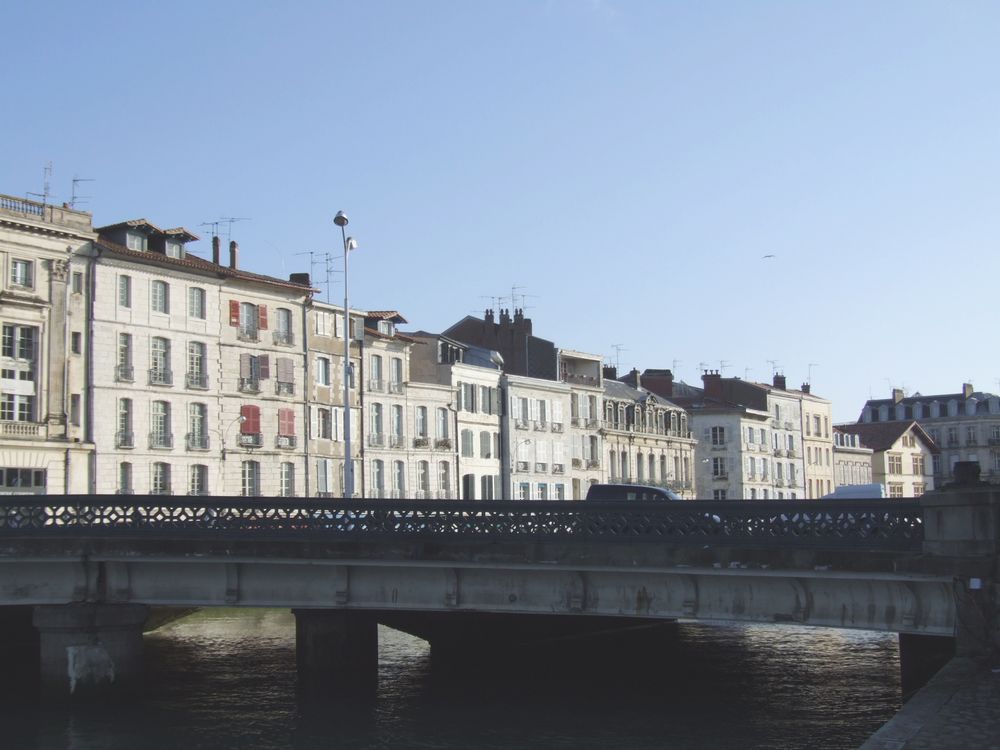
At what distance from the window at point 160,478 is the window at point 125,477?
104cm

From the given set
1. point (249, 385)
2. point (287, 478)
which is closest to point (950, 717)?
point (249, 385)

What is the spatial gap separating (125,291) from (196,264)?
14.1 feet

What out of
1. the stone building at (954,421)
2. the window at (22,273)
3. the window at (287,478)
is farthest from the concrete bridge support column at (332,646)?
the stone building at (954,421)

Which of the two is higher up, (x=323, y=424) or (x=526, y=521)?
(x=323, y=424)

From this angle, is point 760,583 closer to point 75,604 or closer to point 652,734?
point 652,734

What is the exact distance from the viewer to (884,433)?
144 metres

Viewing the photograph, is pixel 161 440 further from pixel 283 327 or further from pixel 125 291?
pixel 283 327

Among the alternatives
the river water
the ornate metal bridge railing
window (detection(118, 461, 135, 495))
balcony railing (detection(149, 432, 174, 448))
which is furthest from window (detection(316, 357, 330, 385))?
the ornate metal bridge railing

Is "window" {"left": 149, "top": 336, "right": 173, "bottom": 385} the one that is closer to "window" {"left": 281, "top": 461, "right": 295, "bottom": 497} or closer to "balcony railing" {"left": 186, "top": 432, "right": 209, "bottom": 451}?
"balcony railing" {"left": 186, "top": 432, "right": 209, "bottom": 451}

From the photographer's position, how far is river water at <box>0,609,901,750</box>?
2677 centimetres

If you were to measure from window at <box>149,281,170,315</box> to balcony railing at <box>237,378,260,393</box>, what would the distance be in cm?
531

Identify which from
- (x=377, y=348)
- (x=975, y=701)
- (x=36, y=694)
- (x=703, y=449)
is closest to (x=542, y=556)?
(x=975, y=701)

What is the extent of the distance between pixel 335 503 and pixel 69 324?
3295cm

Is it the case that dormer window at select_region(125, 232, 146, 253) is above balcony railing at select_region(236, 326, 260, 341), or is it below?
above
